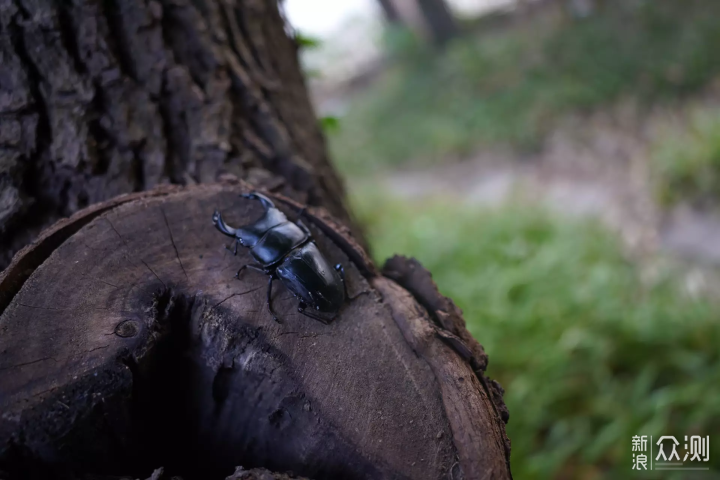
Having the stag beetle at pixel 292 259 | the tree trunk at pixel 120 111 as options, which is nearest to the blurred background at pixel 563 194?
the tree trunk at pixel 120 111

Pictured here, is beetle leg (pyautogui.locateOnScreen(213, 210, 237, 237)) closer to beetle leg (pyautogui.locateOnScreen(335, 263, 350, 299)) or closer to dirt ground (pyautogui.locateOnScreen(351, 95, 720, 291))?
beetle leg (pyautogui.locateOnScreen(335, 263, 350, 299))

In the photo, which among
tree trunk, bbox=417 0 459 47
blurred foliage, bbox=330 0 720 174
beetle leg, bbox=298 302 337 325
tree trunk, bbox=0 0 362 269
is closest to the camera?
beetle leg, bbox=298 302 337 325

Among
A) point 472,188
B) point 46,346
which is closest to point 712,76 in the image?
point 472,188

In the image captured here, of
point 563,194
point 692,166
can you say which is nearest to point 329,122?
point 692,166

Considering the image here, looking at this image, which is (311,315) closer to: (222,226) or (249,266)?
(249,266)

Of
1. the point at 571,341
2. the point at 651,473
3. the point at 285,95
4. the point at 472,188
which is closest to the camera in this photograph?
the point at 285,95

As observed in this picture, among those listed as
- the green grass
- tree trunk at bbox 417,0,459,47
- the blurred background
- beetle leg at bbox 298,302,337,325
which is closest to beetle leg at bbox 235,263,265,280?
beetle leg at bbox 298,302,337,325

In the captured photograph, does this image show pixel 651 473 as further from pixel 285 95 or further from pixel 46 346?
pixel 46 346
